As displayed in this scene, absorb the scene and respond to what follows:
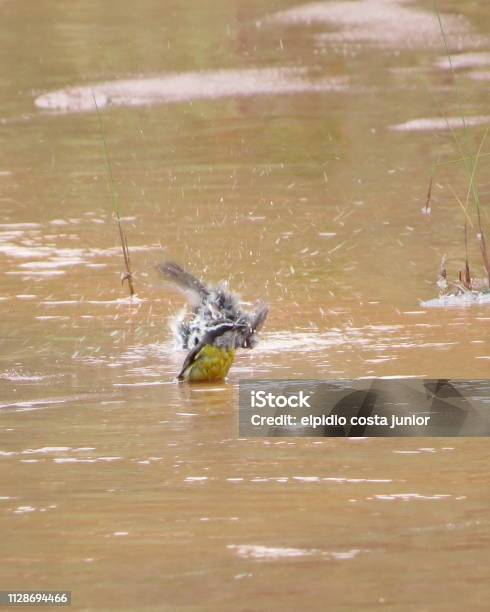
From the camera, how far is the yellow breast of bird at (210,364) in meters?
5.36

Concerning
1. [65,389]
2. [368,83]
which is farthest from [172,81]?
[65,389]

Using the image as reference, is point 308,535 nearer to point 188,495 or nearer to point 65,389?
point 188,495

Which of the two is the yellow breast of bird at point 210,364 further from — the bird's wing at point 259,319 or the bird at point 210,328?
the bird's wing at point 259,319

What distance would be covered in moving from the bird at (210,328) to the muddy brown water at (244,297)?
0.32 ft

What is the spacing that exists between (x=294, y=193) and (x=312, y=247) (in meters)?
1.30

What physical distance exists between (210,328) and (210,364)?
219 mm

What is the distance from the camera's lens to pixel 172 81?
1255 centimetres

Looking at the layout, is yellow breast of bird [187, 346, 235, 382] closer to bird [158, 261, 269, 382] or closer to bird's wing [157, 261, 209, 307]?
bird [158, 261, 269, 382]

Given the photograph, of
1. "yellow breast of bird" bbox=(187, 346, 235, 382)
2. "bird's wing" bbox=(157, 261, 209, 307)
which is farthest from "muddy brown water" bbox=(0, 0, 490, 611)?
"bird's wing" bbox=(157, 261, 209, 307)

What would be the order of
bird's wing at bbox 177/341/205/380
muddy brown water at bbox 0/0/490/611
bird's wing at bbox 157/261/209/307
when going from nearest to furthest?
muddy brown water at bbox 0/0/490/611 → bird's wing at bbox 177/341/205/380 → bird's wing at bbox 157/261/209/307

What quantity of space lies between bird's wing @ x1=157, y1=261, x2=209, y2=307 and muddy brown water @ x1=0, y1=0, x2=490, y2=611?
0.23 meters

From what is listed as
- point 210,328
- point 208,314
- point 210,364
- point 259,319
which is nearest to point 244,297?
point 259,319

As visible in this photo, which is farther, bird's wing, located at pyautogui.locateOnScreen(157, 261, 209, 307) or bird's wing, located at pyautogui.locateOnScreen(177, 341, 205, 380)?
bird's wing, located at pyautogui.locateOnScreen(157, 261, 209, 307)

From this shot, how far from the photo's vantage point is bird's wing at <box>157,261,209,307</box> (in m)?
5.79
